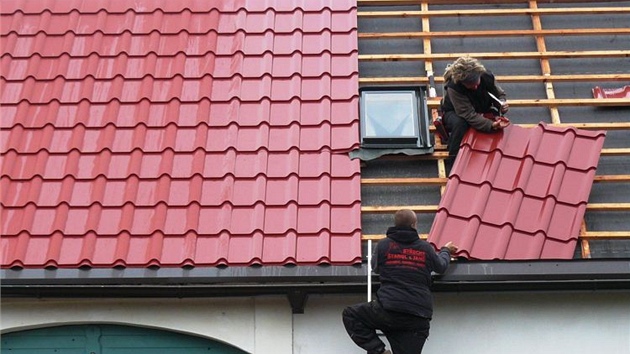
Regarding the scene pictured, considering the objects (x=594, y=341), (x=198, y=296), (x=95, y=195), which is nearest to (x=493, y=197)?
(x=594, y=341)

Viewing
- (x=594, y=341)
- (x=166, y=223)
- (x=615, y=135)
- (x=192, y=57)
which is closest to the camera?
(x=594, y=341)

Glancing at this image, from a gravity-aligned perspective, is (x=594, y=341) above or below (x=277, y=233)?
below

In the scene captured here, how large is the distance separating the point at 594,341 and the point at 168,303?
311 cm

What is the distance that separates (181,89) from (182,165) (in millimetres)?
977

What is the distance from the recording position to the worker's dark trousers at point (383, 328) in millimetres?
6105

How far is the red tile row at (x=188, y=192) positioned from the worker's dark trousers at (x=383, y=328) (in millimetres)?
1156

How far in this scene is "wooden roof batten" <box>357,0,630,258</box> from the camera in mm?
7148

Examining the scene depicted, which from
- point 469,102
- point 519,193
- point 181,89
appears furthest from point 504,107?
point 181,89

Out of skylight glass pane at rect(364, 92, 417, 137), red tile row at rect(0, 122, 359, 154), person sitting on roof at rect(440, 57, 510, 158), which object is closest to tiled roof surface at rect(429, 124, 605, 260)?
person sitting on roof at rect(440, 57, 510, 158)

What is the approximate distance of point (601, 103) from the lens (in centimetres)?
782

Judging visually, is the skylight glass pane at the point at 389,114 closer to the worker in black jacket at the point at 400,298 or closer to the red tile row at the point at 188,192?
the red tile row at the point at 188,192

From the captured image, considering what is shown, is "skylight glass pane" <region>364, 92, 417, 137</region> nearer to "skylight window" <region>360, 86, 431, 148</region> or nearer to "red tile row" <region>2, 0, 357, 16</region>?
"skylight window" <region>360, 86, 431, 148</region>

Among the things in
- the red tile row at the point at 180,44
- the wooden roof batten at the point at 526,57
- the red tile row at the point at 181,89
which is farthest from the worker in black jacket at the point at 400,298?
the red tile row at the point at 180,44

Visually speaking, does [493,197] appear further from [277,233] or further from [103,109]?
[103,109]
